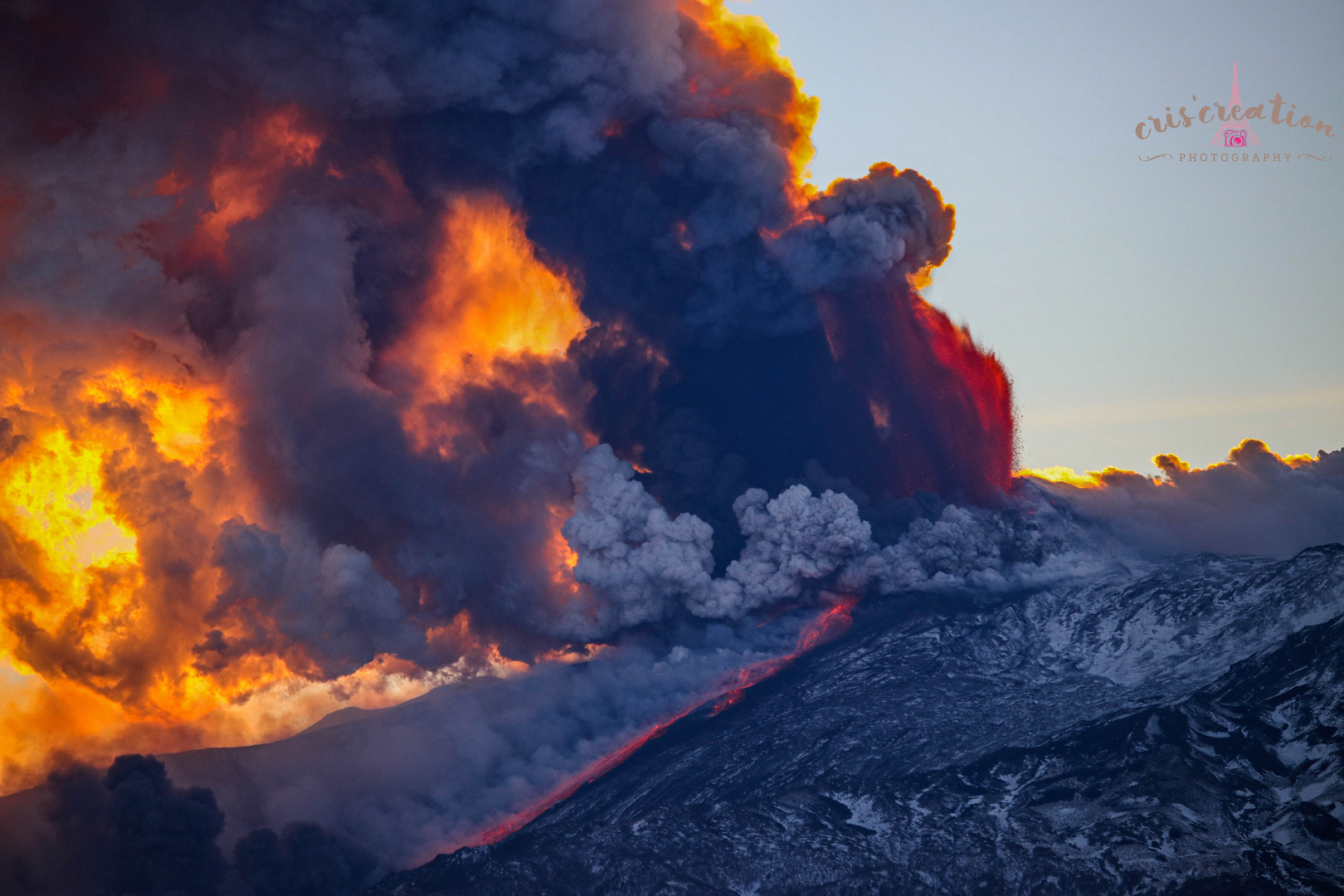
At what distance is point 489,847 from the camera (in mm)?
81062

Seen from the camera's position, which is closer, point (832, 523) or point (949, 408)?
point (832, 523)

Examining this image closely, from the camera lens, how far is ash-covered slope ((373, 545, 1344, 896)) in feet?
253

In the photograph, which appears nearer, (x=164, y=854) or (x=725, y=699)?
(x=164, y=854)

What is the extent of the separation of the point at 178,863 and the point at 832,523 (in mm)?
45784

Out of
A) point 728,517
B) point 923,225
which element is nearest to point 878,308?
point 923,225

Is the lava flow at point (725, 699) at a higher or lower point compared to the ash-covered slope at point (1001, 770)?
higher

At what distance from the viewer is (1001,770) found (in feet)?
279

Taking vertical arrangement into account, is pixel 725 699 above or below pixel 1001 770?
Result: above

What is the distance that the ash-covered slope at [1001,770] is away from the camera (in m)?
77.1

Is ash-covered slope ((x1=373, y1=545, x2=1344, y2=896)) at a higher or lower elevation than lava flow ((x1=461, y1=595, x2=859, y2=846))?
lower

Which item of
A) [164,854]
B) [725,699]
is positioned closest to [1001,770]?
[725,699]

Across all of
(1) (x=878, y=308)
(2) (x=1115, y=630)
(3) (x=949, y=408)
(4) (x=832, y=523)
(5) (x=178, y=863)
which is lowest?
(2) (x=1115, y=630)

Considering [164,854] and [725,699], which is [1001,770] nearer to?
[725,699]

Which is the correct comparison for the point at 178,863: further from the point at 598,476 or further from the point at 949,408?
the point at 949,408
